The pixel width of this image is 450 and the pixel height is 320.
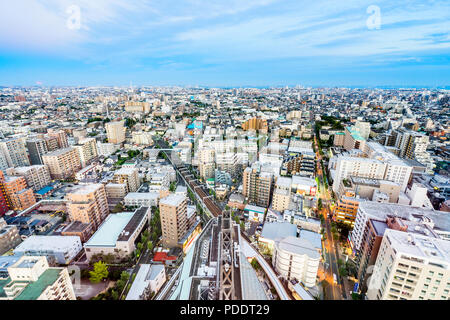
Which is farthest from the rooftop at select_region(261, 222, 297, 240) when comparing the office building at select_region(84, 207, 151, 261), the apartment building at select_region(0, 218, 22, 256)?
the apartment building at select_region(0, 218, 22, 256)

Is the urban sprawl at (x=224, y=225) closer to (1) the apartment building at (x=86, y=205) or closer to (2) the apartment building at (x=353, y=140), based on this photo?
(1) the apartment building at (x=86, y=205)

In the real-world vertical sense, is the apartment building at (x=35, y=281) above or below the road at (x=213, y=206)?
above

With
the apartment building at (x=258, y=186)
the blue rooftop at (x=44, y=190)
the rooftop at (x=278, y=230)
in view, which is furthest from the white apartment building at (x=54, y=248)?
the apartment building at (x=258, y=186)

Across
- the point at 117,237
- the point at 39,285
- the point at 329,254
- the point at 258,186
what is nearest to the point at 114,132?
the point at 117,237

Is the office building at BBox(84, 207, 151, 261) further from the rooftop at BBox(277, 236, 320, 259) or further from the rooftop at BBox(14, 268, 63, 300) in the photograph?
the rooftop at BBox(277, 236, 320, 259)

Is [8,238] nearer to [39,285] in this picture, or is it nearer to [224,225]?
[39,285]

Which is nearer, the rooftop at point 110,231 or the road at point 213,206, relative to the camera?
the road at point 213,206
